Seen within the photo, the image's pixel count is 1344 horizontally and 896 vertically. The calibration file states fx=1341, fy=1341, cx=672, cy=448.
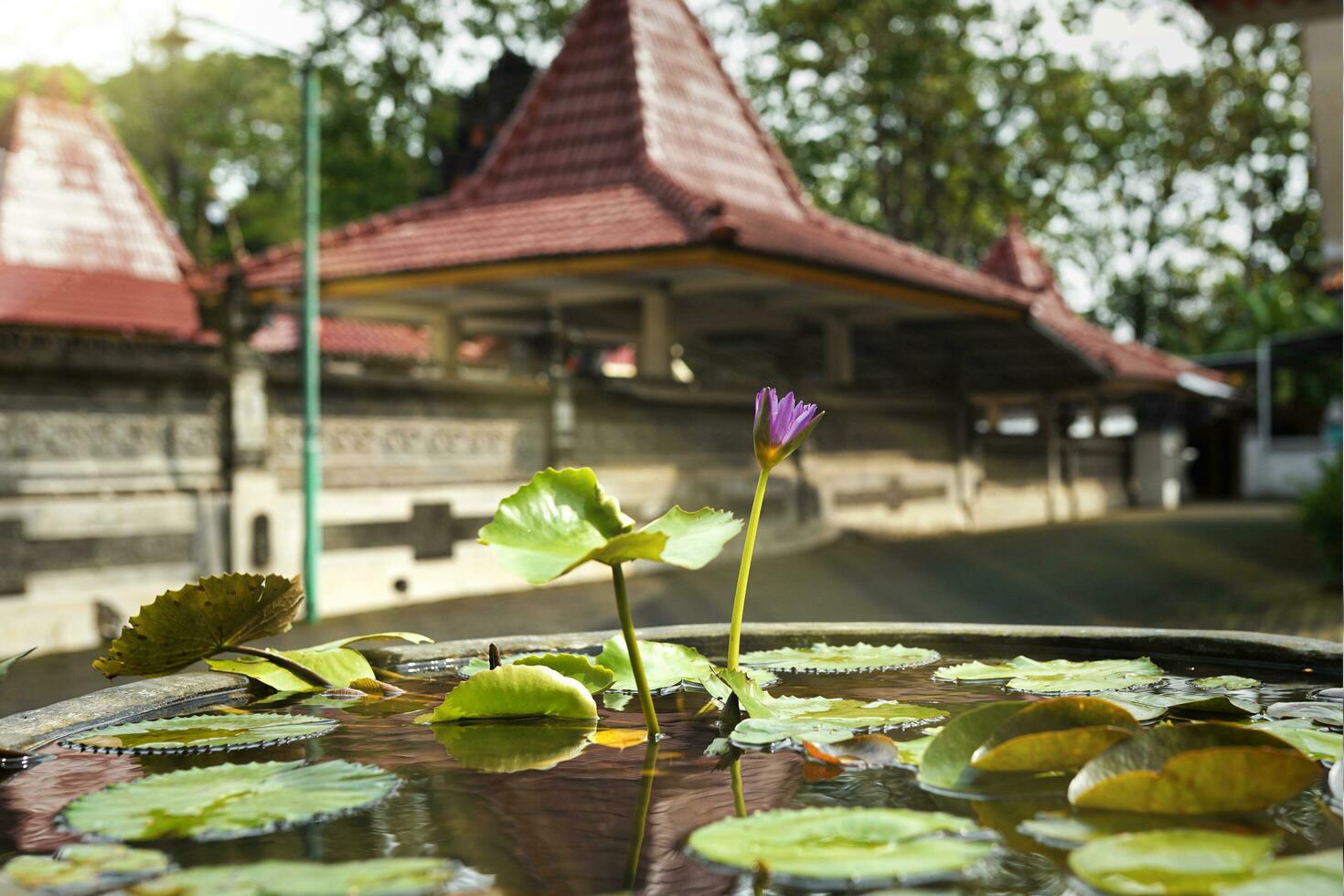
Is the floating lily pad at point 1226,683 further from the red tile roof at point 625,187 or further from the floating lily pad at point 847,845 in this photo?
the red tile roof at point 625,187

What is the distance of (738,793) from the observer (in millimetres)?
1831

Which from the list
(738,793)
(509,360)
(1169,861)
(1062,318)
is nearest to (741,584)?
(738,793)

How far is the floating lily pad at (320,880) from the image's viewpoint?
4.55 ft

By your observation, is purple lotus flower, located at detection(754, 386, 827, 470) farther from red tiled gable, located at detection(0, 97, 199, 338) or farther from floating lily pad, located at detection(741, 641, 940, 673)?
red tiled gable, located at detection(0, 97, 199, 338)

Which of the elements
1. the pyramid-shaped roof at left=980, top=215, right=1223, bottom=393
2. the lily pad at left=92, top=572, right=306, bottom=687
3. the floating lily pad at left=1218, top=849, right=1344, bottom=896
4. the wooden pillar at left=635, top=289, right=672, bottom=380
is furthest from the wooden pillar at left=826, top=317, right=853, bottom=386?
the floating lily pad at left=1218, top=849, right=1344, bottom=896

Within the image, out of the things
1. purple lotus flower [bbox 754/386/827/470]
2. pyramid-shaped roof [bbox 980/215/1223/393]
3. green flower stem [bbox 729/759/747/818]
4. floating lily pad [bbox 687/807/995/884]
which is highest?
pyramid-shaped roof [bbox 980/215/1223/393]

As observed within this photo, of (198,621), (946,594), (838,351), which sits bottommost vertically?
(946,594)

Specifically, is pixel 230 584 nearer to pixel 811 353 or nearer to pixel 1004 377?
pixel 811 353

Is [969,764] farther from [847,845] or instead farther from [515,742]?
[515,742]

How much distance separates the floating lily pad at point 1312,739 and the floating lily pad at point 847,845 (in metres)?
0.56

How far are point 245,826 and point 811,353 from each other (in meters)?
17.6

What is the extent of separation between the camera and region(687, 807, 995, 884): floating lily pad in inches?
56.9

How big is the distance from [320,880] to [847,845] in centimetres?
59

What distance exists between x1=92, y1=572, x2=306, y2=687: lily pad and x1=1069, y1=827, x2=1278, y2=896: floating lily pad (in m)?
1.50
